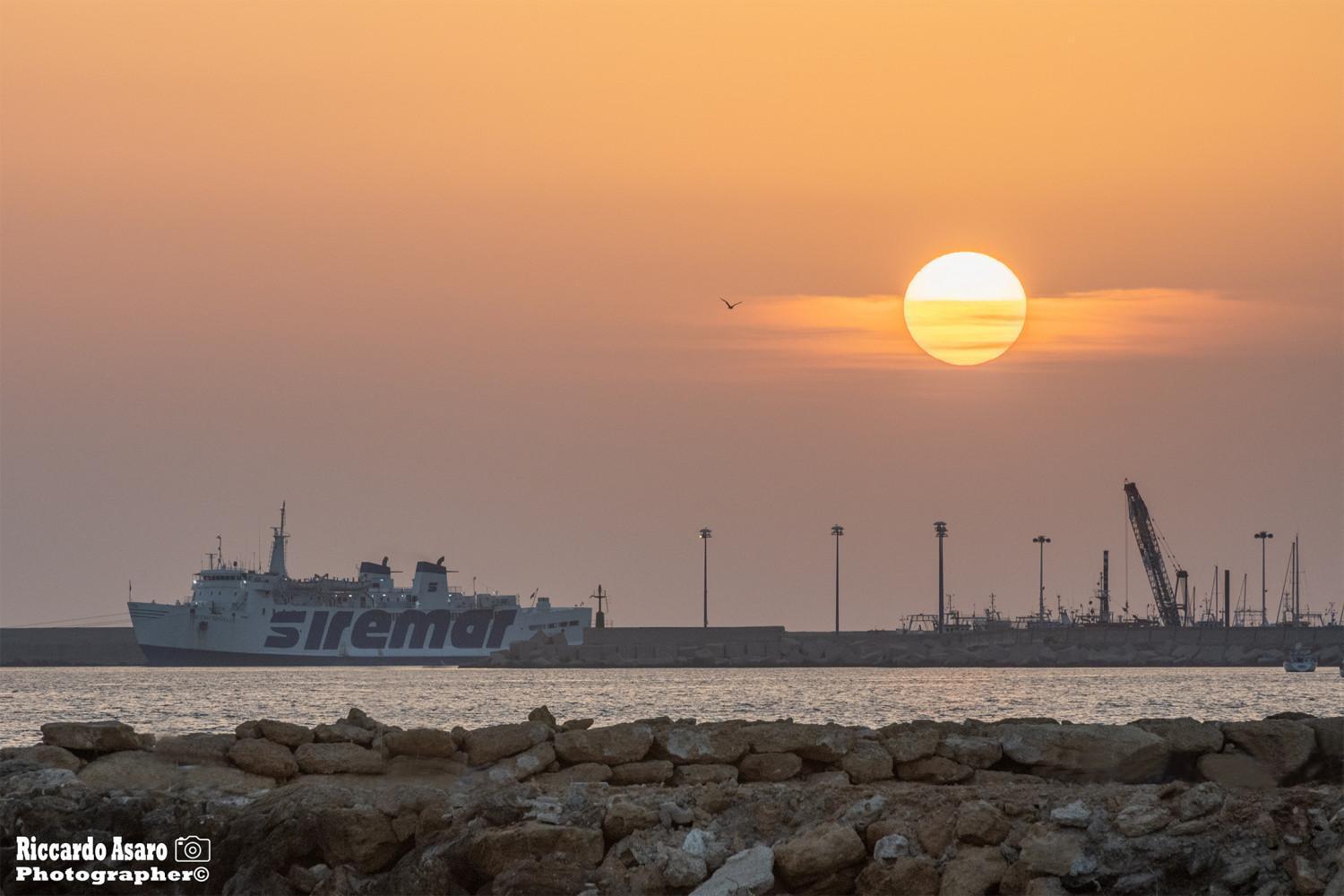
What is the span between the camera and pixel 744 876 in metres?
10.0

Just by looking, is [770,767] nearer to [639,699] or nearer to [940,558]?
[639,699]

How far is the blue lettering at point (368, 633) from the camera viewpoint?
107 meters

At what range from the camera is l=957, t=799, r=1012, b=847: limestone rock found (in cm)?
1025

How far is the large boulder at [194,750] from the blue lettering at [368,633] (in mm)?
95653

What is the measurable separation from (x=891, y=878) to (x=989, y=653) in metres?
97.1

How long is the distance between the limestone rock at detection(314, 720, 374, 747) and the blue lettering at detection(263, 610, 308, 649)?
94.9 m

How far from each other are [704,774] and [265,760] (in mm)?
3013

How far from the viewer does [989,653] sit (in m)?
105

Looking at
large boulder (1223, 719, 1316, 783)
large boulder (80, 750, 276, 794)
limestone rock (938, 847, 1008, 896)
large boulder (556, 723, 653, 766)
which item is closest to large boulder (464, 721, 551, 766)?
large boulder (556, 723, 653, 766)

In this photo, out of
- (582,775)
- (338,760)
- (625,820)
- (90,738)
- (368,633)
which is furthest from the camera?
(368,633)

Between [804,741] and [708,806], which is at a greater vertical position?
[804,741]

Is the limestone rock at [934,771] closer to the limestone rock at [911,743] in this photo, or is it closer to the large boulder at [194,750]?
the limestone rock at [911,743]

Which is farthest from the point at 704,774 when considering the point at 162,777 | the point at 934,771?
the point at 162,777

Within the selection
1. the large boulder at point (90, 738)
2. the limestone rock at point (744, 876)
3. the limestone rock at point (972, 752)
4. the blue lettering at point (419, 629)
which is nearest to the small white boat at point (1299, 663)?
the blue lettering at point (419, 629)
